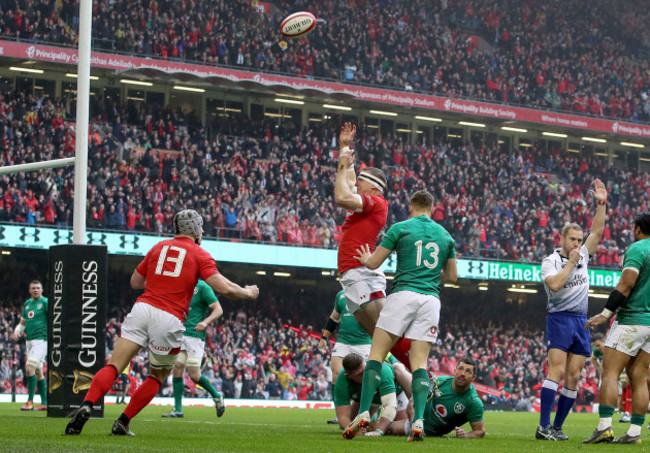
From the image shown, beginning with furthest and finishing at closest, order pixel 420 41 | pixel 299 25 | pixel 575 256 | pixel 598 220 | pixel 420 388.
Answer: pixel 420 41 → pixel 299 25 → pixel 598 220 → pixel 575 256 → pixel 420 388

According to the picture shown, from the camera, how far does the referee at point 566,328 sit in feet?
33.8

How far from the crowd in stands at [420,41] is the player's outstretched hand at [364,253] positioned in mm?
29536

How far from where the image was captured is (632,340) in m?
9.58

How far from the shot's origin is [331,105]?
143 feet

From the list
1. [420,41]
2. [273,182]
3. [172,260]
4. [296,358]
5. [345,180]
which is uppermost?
[420,41]

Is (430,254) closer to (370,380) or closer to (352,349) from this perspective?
(370,380)

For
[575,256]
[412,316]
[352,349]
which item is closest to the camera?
[412,316]

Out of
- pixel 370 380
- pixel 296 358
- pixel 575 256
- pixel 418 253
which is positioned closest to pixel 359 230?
pixel 418 253

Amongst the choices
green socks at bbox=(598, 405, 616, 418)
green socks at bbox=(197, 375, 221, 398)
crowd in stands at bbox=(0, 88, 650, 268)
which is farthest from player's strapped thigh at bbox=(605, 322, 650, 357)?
crowd in stands at bbox=(0, 88, 650, 268)

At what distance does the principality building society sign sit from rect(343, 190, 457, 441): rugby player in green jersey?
710 inches

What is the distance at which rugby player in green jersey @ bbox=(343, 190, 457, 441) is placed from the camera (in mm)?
8977

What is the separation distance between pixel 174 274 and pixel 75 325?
3939 mm

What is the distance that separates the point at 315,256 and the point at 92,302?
74.1 ft

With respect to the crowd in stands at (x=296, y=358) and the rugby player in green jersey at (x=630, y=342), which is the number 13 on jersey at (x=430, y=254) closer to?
the rugby player in green jersey at (x=630, y=342)
